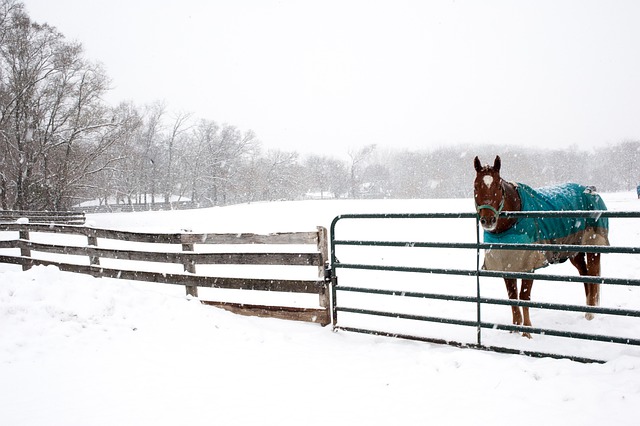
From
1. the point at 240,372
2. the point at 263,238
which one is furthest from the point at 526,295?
the point at 263,238

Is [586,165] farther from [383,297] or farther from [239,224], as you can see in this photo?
[383,297]

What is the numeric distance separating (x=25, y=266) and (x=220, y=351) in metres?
6.90

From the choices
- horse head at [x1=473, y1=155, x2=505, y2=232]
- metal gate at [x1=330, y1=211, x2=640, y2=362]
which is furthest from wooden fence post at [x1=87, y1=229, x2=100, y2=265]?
horse head at [x1=473, y1=155, x2=505, y2=232]

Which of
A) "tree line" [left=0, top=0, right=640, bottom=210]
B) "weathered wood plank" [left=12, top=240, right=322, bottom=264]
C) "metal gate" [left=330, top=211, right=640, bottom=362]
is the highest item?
"tree line" [left=0, top=0, right=640, bottom=210]

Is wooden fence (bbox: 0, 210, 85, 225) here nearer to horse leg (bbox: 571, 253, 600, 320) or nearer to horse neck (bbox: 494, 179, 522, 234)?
horse neck (bbox: 494, 179, 522, 234)

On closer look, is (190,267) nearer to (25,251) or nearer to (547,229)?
(25,251)

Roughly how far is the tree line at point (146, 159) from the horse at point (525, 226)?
32.6 m

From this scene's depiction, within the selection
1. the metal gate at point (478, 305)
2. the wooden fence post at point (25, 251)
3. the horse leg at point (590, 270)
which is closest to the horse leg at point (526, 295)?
the metal gate at point (478, 305)

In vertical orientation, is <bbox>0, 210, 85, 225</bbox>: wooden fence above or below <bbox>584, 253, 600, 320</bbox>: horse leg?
above

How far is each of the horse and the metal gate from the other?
270 millimetres

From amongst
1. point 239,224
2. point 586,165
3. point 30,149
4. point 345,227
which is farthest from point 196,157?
point 586,165

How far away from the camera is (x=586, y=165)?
8500cm

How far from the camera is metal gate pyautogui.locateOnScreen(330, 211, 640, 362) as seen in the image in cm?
402

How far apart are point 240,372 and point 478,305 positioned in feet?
8.80
